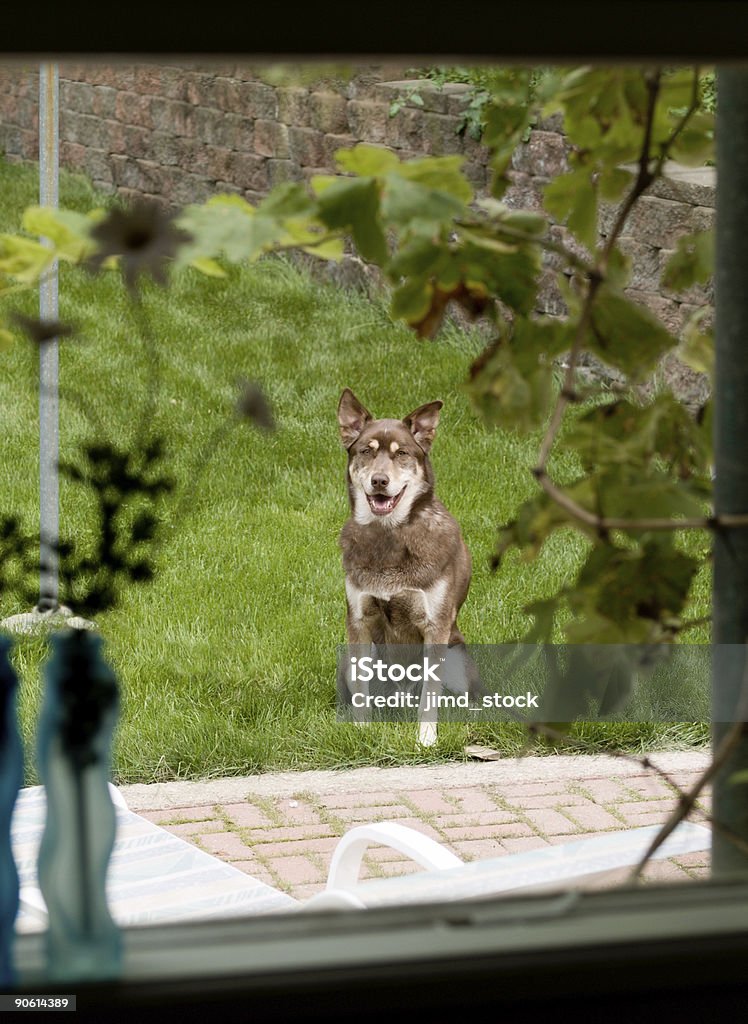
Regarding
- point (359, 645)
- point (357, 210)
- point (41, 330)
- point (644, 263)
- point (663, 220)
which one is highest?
point (663, 220)

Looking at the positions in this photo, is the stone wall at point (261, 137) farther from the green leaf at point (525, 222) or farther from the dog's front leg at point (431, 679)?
the green leaf at point (525, 222)

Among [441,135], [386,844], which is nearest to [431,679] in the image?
[386,844]

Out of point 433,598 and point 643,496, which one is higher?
point 643,496

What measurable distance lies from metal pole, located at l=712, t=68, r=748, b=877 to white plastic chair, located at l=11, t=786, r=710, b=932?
90 centimetres

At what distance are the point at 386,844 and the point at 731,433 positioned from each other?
1.77 meters

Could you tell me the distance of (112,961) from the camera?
1.22 meters

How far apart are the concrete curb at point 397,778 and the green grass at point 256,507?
75 millimetres

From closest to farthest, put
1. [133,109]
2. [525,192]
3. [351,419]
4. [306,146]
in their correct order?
[351,419] < [525,192] < [306,146] < [133,109]

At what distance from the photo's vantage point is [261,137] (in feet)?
31.0

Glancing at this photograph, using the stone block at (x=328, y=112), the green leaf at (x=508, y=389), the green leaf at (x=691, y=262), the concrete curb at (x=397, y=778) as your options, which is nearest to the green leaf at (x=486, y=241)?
the green leaf at (x=508, y=389)

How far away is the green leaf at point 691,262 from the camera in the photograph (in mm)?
1614

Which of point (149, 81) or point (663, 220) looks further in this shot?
point (149, 81)

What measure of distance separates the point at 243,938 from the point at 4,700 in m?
0.29

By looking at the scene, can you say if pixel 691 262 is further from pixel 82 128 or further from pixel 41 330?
pixel 82 128
